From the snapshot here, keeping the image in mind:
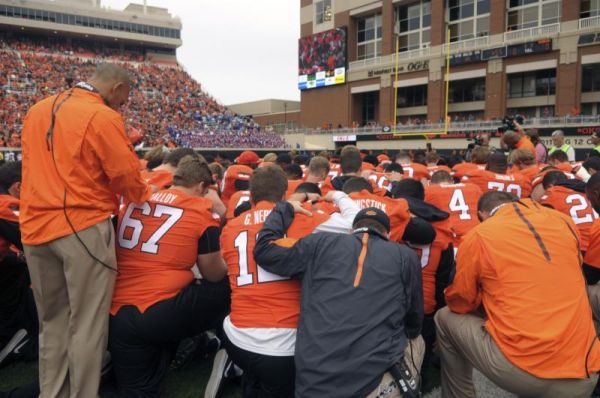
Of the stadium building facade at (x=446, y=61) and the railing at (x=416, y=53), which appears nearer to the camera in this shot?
the stadium building facade at (x=446, y=61)

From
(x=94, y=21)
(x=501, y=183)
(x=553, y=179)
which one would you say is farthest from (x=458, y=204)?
(x=94, y=21)

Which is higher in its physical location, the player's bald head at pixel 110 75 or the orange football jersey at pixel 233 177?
the player's bald head at pixel 110 75

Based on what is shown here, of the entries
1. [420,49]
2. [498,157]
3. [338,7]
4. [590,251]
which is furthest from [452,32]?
[590,251]

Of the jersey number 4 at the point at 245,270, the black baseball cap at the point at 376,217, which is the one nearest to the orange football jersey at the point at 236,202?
the jersey number 4 at the point at 245,270

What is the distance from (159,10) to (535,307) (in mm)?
62954

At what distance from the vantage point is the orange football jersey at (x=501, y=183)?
5805mm

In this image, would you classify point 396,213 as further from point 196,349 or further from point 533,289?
point 196,349

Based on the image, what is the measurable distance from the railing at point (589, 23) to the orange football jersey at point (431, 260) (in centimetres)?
3210

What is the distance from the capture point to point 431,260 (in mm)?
3557

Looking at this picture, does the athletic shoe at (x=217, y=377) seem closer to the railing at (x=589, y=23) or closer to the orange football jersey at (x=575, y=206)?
the orange football jersey at (x=575, y=206)

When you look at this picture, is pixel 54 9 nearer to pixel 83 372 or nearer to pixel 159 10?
pixel 159 10

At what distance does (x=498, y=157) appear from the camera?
244 inches

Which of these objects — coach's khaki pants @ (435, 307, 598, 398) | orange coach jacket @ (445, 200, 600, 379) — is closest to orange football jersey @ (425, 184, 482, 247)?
coach's khaki pants @ (435, 307, 598, 398)

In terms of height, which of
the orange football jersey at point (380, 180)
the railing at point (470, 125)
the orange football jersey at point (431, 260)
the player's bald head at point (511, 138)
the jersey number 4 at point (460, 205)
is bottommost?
the orange football jersey at point (431, 260)
